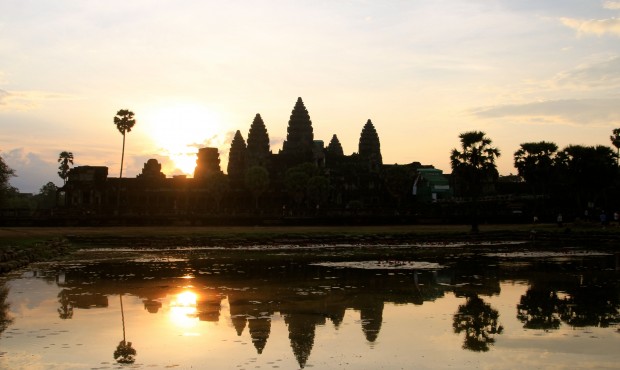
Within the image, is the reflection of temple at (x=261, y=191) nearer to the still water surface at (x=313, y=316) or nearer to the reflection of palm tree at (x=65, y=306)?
the still water surface at (x=313, y=316)

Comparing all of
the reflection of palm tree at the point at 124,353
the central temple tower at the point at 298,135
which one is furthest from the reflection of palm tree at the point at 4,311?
the central temple tower at the point at 298,135

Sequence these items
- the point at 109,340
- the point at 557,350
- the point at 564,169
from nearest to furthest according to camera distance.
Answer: the point at 557,350, the point at 109,340, the point at 564,169

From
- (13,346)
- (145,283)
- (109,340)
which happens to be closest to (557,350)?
(109,340)

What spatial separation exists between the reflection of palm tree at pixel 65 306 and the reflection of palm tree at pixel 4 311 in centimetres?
123

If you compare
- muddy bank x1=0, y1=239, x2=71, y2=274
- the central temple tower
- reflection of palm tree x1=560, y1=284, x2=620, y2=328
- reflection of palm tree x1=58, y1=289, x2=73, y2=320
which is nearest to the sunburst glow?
reflection of palm tree x1=58, y1=289, x2=73, y2=320

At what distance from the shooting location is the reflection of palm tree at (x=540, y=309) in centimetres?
1609

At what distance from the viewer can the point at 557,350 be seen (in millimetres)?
13312

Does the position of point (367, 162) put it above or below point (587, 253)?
above

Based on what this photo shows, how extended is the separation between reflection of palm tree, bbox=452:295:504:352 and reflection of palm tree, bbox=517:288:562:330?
27.7 inches

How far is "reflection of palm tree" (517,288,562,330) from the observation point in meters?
16.1

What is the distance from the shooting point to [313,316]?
17391 millimetres

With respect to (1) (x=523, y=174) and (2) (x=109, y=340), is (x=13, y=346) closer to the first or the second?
(2) (x=109, y=340)

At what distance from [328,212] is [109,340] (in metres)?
86.7

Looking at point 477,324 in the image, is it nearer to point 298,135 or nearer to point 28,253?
point 28,253
